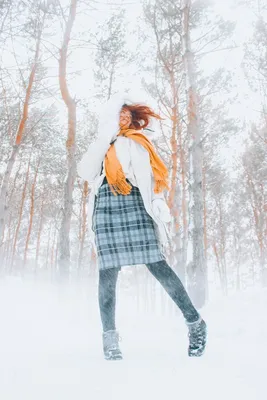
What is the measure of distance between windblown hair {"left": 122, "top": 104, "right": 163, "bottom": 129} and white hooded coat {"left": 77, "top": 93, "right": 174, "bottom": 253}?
46mm

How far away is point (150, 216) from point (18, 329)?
6.57 feet

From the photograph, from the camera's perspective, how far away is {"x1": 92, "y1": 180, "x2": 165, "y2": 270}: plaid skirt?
80.6 inches

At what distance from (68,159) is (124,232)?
6.22 meters

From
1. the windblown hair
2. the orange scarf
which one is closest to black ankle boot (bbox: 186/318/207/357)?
the orange scarf

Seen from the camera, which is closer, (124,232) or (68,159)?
(124,232)

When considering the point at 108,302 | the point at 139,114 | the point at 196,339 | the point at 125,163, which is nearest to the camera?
the point at 196,339

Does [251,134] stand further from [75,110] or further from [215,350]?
[215,350]

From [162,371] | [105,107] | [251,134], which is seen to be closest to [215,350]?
[162,371]

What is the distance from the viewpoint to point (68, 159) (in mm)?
8000

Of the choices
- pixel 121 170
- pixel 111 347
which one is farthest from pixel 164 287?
pixel 121 170

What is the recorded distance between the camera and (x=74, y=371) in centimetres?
167

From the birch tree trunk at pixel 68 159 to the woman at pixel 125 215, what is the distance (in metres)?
5.76

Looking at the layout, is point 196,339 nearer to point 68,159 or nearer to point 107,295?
point 107,295

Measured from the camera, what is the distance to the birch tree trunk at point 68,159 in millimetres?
7969
